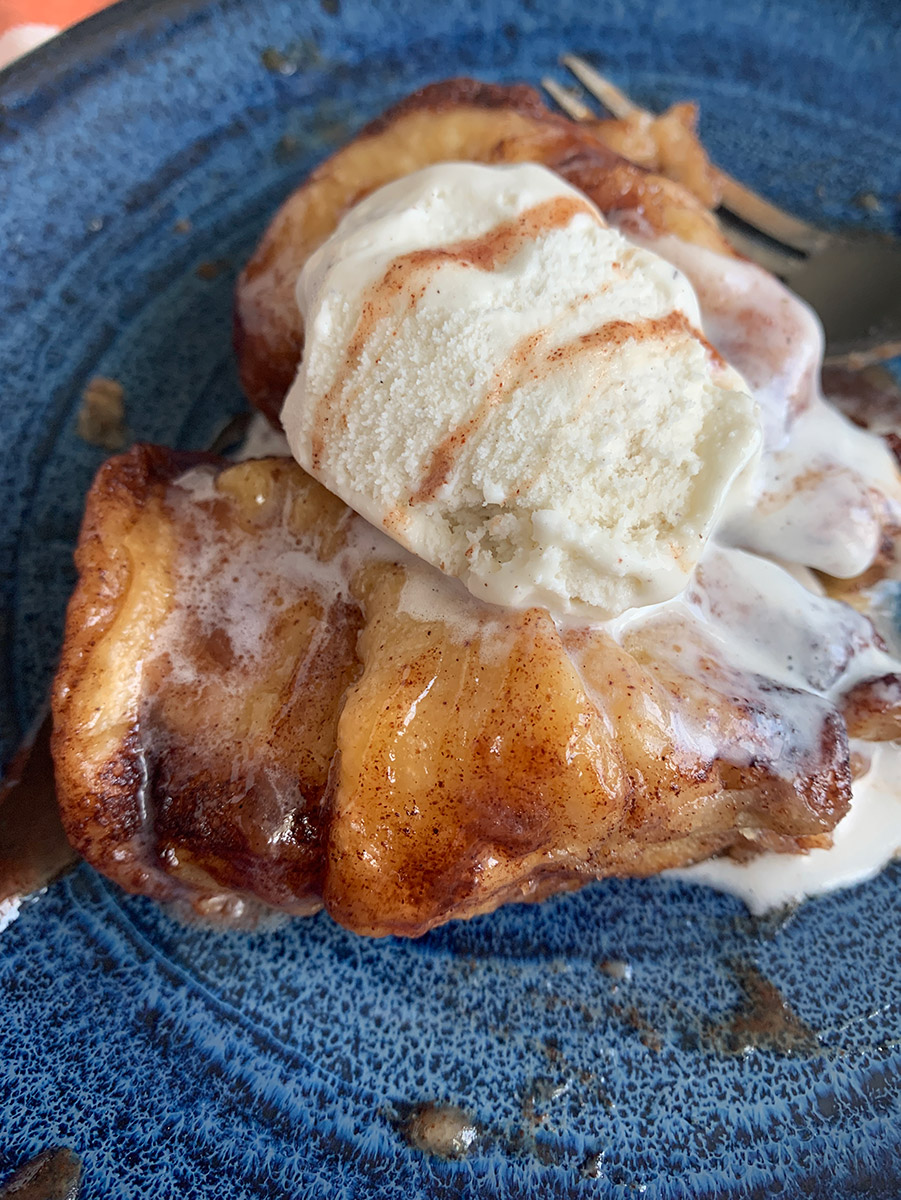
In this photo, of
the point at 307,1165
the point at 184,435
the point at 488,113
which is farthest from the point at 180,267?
the point at 307,1165

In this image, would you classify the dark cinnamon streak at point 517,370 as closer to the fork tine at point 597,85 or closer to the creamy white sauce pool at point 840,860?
the creamy white sauce pool at point 840,860

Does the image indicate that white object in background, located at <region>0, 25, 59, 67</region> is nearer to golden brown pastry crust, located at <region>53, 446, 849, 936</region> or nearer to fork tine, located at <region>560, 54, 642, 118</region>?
fork tine, located at <region>560, 54, 642, 118</region>

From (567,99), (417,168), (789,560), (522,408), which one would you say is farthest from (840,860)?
(567,99)

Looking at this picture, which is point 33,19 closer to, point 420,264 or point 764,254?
point 420,264

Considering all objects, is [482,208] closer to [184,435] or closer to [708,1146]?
[184,435]

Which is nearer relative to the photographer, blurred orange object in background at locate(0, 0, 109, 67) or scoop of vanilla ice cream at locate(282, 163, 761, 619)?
scoop of vanilla ice cream at locate(282, 163, 761, 619)

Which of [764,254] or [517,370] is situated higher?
[517,370]

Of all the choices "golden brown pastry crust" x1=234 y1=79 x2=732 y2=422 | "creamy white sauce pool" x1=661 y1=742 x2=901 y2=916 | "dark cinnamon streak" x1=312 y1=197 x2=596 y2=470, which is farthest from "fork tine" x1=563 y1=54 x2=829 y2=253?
"creamy white sauce pool" x1=661 y1=742 x2=901 y2=916
